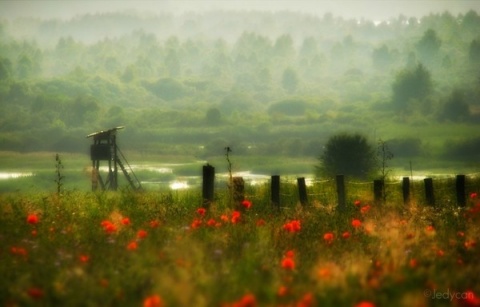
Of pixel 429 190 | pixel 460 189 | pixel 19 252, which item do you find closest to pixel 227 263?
pixel 19 252

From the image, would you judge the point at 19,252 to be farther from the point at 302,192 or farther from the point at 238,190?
the point at 302,192

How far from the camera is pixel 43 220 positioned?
1133 cm

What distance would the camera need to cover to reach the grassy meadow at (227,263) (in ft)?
20.3

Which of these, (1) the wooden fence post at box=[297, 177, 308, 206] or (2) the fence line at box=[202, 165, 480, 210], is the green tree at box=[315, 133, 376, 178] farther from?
(1) the wooden fence post at box=[297, 177, 308, 206]

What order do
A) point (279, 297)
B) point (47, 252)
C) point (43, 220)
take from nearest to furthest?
point (279, 297), point (47, 252), point (43, 220)

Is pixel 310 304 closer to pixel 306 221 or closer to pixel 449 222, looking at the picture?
pixel 306 221

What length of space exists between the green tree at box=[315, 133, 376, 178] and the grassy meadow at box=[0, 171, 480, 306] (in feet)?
135

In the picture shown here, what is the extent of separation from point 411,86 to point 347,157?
131471 mm

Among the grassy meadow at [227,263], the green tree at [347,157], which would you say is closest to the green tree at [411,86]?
the green tree at [347,157]

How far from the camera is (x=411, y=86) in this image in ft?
582

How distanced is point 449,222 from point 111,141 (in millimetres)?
30794

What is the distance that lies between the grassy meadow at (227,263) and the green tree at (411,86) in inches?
6500

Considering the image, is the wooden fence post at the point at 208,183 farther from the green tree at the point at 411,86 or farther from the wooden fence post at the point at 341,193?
the green tree at the point at 411,86

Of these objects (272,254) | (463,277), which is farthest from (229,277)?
(463,277)
